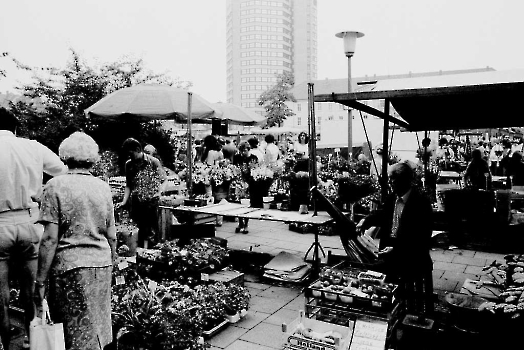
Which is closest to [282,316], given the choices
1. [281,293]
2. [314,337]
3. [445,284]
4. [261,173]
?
[281,293]

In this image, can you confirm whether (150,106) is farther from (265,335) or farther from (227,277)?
(265,335)

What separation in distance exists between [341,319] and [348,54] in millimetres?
6316

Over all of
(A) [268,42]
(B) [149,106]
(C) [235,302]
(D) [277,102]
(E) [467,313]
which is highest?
(A) [268,42]

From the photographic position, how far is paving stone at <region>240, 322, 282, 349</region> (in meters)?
3.81

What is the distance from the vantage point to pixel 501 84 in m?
3.20

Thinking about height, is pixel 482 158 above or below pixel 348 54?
below

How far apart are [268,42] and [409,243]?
12329cm

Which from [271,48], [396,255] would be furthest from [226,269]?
[271,48]

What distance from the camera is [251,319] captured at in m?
4.35

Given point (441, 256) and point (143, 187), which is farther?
point (441, 256)

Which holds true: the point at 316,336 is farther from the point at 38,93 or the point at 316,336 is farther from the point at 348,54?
the point at 38,93

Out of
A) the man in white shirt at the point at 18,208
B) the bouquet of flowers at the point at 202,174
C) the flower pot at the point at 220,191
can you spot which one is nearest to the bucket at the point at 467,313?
the man in white shirt at the point at 18,208

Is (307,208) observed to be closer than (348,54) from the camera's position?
Yes

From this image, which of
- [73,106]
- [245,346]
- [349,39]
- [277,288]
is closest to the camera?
[245,346]
